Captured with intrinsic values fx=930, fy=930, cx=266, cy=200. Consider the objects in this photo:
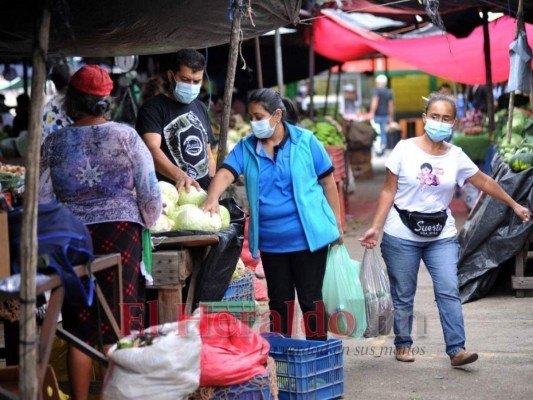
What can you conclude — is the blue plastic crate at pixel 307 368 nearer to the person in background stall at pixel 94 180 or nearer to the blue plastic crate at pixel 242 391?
the blue plastic crate at pixel 242 391

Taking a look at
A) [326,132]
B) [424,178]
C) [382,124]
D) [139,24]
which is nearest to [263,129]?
[424,178]

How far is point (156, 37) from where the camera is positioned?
8.04m

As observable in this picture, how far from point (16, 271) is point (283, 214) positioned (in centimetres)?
187

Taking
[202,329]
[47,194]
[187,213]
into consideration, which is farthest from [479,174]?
[47,194]

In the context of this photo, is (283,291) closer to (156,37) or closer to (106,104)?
(106,104)

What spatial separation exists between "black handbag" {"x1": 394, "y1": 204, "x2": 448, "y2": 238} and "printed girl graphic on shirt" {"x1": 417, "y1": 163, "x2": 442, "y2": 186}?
0.20 metres

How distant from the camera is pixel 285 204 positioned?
553 cm

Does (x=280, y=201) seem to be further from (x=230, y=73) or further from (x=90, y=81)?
(x=90, y=81)

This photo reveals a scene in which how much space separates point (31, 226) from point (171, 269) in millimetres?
1744

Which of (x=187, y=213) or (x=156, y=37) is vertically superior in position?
(x=156, y=37)

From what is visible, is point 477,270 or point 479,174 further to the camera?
point 477,270

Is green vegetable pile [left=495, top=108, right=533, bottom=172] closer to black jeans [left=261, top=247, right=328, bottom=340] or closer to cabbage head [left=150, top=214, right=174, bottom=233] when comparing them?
black jeans [left=261, top=247, right=328, bottom=340]

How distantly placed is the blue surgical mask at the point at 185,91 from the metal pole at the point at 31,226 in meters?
2.43

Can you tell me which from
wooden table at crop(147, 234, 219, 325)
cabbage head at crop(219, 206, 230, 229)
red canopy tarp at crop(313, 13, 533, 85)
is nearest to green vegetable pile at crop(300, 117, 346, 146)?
red canopy tarp at crop(313, 13, 533, 85)
